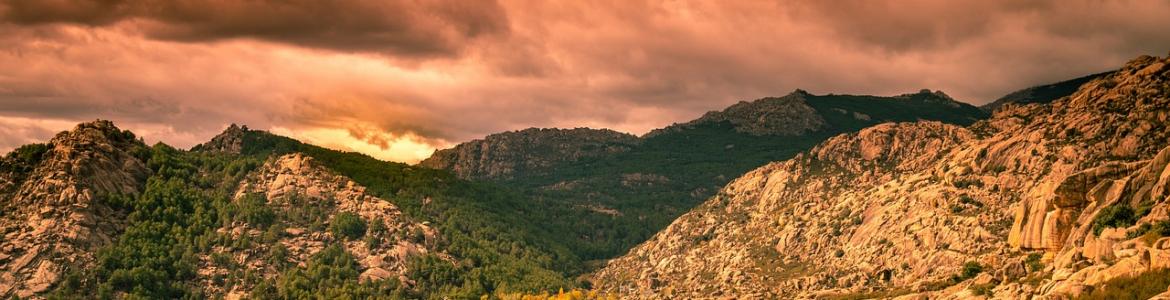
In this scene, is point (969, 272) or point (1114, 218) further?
Result: point (969, 272)

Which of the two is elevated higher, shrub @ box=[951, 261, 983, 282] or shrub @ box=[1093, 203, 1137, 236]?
shrub @ box=[1093, 203, 1137, 236]

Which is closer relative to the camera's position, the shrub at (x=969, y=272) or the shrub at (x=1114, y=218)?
the shrub at (x=1114, y=218)

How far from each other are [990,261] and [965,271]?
4699mm

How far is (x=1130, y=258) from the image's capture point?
482 ft

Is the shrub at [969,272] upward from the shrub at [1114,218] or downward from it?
downward

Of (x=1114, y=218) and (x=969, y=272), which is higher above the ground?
(x=1114, y=218)

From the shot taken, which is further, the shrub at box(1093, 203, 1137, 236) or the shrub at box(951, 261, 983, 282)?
the shrub at box(951, 261, 983, 282)

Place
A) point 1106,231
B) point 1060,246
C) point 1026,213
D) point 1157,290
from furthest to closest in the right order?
point 1026,213 → point 1060,246 → point 1106,231 → point 1157,290

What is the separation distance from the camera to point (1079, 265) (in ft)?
522

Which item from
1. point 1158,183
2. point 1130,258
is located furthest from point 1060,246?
point 1130,258

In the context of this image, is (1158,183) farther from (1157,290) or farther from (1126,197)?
(1157,290)

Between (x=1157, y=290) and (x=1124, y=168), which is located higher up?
(x=1124, y=168)

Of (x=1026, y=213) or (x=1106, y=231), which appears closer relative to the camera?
(x=1106, y=231)

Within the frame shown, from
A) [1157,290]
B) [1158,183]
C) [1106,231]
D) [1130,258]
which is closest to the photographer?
[1157,290]
